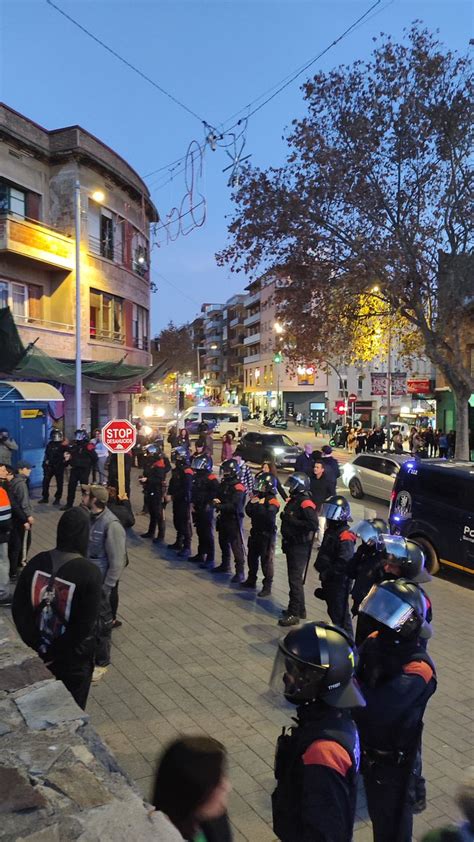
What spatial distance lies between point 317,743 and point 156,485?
351 inches

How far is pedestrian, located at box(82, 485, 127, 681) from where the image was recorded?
561 centimetres

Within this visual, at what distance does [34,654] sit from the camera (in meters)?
3.88

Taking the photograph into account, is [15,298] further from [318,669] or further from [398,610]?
[318,669]

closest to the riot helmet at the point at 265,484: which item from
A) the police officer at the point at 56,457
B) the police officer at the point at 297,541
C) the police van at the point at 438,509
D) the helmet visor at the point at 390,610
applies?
the police officer at the point at 297,541

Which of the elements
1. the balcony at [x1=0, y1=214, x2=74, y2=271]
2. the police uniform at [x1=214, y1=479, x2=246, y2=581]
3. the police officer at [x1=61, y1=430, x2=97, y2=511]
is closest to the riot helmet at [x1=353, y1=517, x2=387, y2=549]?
the police uniform at [x1=214, y1=479, x2=246, y2=581]

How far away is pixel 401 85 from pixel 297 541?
14505 mm

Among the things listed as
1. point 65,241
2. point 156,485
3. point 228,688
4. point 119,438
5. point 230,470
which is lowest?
point 228,688

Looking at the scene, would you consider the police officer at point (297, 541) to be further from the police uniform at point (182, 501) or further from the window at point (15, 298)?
the window at point (15, 298)

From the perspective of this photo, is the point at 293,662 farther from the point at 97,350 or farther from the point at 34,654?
the point at 97,350

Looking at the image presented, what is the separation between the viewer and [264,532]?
7.97 m

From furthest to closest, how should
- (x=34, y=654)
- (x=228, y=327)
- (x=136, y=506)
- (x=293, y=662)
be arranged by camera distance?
(x=228, y=327) → (x=136, y=506) → (x=34, y=654) → (x=293, y=662)

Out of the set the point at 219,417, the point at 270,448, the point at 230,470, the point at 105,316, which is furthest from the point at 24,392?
the point at 219,417

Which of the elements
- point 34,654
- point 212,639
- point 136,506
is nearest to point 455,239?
point 136,506

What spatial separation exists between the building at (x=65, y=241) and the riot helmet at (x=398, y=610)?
17.8 meters
